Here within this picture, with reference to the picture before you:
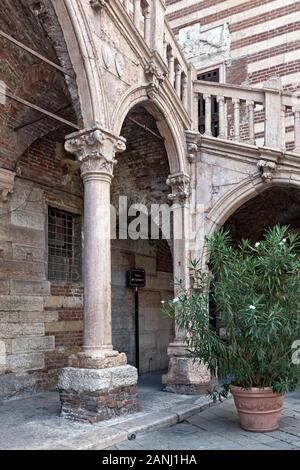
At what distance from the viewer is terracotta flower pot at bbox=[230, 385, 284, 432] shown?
553cm

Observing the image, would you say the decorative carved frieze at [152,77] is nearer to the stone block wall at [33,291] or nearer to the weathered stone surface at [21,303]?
the stone block wall at [33,291]

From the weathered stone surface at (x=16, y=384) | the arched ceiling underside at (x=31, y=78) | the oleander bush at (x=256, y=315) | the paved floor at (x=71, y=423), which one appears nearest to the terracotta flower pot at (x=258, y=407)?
the oleander bush at (x=256, y=315)

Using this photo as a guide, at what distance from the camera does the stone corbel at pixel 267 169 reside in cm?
797

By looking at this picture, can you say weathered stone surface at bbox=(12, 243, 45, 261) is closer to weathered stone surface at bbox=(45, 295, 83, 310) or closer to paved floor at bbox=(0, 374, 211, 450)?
weathered stone surface at bbox=(45, 295, 83, 310)

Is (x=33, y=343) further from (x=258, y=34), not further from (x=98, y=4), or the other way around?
(x=258, y=34)

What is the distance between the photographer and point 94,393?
5734 mm

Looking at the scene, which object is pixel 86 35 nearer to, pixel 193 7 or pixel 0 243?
pixel 0 243

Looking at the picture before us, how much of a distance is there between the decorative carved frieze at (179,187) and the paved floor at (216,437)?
11.2ft

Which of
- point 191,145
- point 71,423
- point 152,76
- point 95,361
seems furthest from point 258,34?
point 71,423

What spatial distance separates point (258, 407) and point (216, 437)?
0.56 meters

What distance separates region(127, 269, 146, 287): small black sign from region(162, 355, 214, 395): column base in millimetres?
2819

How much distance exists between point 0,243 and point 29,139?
1.69 m

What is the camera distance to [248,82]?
11148mm
